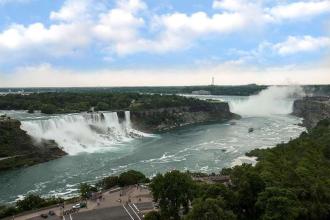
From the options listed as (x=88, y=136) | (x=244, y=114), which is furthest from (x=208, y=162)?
(x=244, y=114)

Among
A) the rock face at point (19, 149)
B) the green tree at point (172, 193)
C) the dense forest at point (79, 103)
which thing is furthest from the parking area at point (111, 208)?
the dense forest at point (79, 103)

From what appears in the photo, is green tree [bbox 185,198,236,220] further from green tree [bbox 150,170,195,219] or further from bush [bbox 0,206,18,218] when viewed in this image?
bush [bbox 0,206,18,218]

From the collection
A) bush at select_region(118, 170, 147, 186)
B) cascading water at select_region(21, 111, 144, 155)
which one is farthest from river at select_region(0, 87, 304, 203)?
bush at select_region(118, 170, 147, 186)

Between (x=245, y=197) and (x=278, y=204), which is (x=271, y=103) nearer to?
(x=245, y=197)

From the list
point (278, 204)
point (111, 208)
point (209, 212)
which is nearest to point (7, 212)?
→ point (111, 208)

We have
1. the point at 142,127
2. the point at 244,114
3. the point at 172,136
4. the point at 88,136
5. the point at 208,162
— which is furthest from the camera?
the point at 244,114

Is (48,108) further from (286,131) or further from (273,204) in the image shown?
(273,204)
